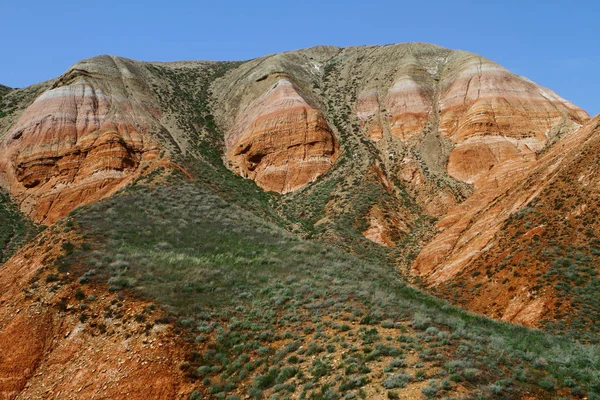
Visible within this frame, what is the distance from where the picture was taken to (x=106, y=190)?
3950 centimetres

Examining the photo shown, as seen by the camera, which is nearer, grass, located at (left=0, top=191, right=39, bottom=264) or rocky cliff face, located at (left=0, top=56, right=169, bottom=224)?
grass, located at (left=0, top=191, right=39, bottom=264)

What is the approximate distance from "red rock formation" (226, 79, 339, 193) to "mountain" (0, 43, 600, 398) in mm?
218

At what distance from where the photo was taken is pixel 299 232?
36188 mm

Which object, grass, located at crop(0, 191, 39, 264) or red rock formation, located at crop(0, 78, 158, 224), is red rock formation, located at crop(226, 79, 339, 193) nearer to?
red rock formation, located at crop(0, 78, 158, 224)

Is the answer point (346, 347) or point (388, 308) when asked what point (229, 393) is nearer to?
point (346, 347)

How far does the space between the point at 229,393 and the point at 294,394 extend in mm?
2163

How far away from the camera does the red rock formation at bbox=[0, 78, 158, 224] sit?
131 feet

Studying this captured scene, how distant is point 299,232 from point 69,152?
2368cm

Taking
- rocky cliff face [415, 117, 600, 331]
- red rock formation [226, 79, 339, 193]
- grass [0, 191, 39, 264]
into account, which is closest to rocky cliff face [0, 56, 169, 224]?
grass [0, 191, 39, 264]

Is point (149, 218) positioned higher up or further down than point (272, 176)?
further down

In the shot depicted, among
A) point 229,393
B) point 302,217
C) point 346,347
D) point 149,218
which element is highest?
point 302,217

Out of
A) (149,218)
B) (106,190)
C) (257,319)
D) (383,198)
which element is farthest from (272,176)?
(257,319)

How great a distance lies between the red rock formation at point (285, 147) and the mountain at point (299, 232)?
0.72 feet

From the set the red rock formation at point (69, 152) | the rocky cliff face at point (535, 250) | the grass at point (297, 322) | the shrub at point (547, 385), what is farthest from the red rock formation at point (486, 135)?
the red rock formation at point (69, 152)
